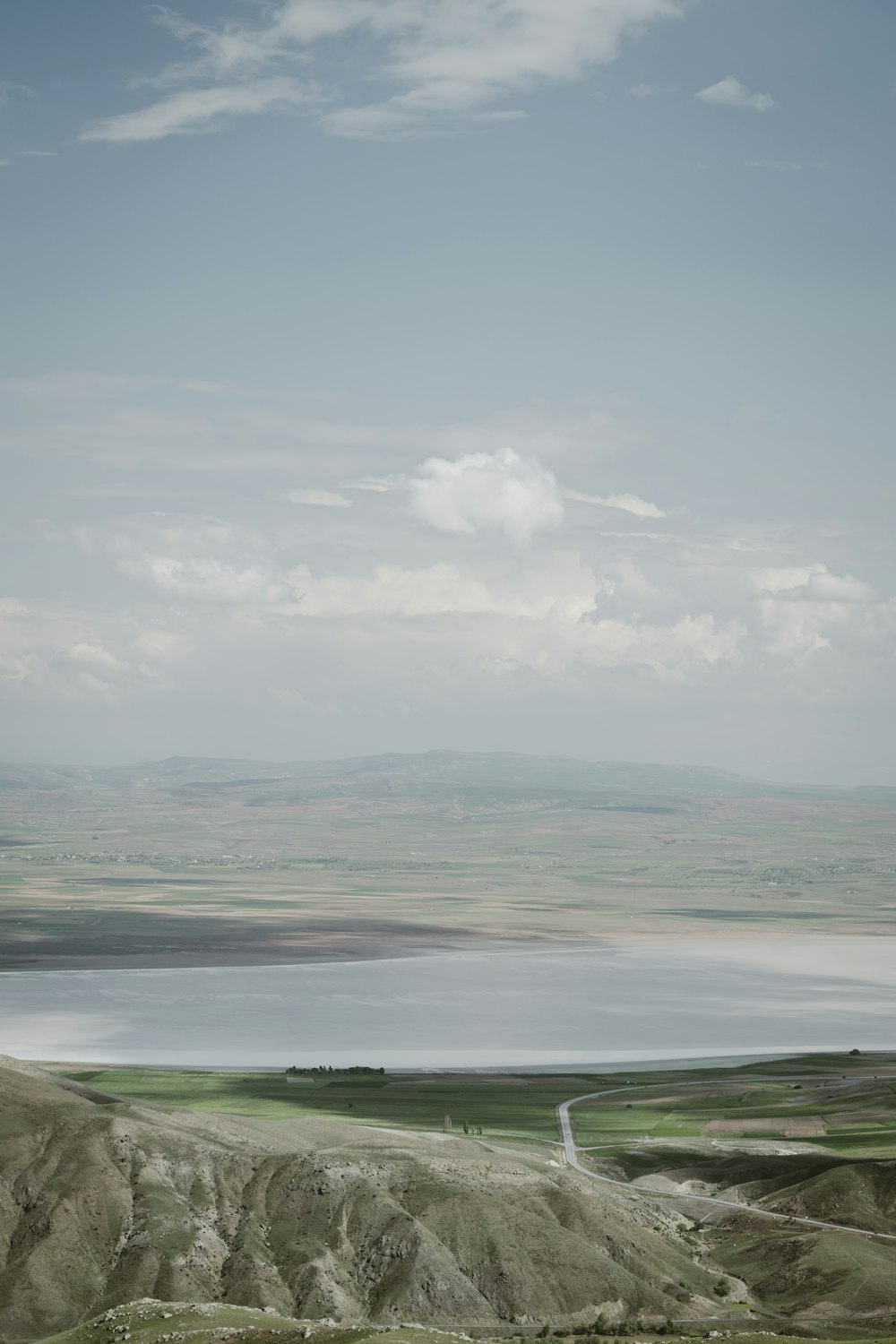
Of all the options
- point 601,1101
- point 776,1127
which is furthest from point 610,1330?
point 601,1101

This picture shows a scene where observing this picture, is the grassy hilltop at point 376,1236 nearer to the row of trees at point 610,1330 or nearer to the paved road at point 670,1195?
the row of trees at point 610,1330

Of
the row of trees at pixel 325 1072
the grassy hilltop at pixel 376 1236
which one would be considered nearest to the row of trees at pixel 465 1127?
the grassy hilltop at pixel 376 1236

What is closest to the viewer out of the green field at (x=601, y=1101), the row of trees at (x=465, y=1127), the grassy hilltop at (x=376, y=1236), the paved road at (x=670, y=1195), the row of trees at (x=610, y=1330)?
the row of trees at (x=610, y=1330)

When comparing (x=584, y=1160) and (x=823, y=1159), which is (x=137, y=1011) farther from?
(x=823, y=1159)

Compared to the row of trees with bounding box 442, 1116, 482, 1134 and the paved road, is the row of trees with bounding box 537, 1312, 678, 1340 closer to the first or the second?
the paved road

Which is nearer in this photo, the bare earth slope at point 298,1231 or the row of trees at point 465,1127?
the bare earth slope at point 298,1231

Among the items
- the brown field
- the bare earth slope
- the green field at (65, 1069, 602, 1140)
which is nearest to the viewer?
the bare earth slope

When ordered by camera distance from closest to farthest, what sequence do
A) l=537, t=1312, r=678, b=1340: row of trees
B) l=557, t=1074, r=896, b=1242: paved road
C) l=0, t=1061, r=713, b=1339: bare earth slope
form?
l=537, t=1312, r=678, b=1340: row of trees
l=0, t=1061, r=713, b=1339: bare earth slope
l=557, t=1074, r=896, b=1242: paved road

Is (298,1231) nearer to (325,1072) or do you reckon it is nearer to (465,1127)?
(465,1127)

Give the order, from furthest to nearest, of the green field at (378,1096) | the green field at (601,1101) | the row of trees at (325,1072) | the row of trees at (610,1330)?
the row of trees at (325,1072)
the green field at (378,1096)
the green field at (601,1101)
the row of trees at (610,1330)

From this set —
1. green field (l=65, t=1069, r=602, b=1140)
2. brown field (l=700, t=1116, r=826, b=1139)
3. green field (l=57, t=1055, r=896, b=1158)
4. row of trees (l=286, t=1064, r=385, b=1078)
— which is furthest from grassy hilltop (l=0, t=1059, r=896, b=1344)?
row of trees (l=286, t=1064, r=385, b=1078)
